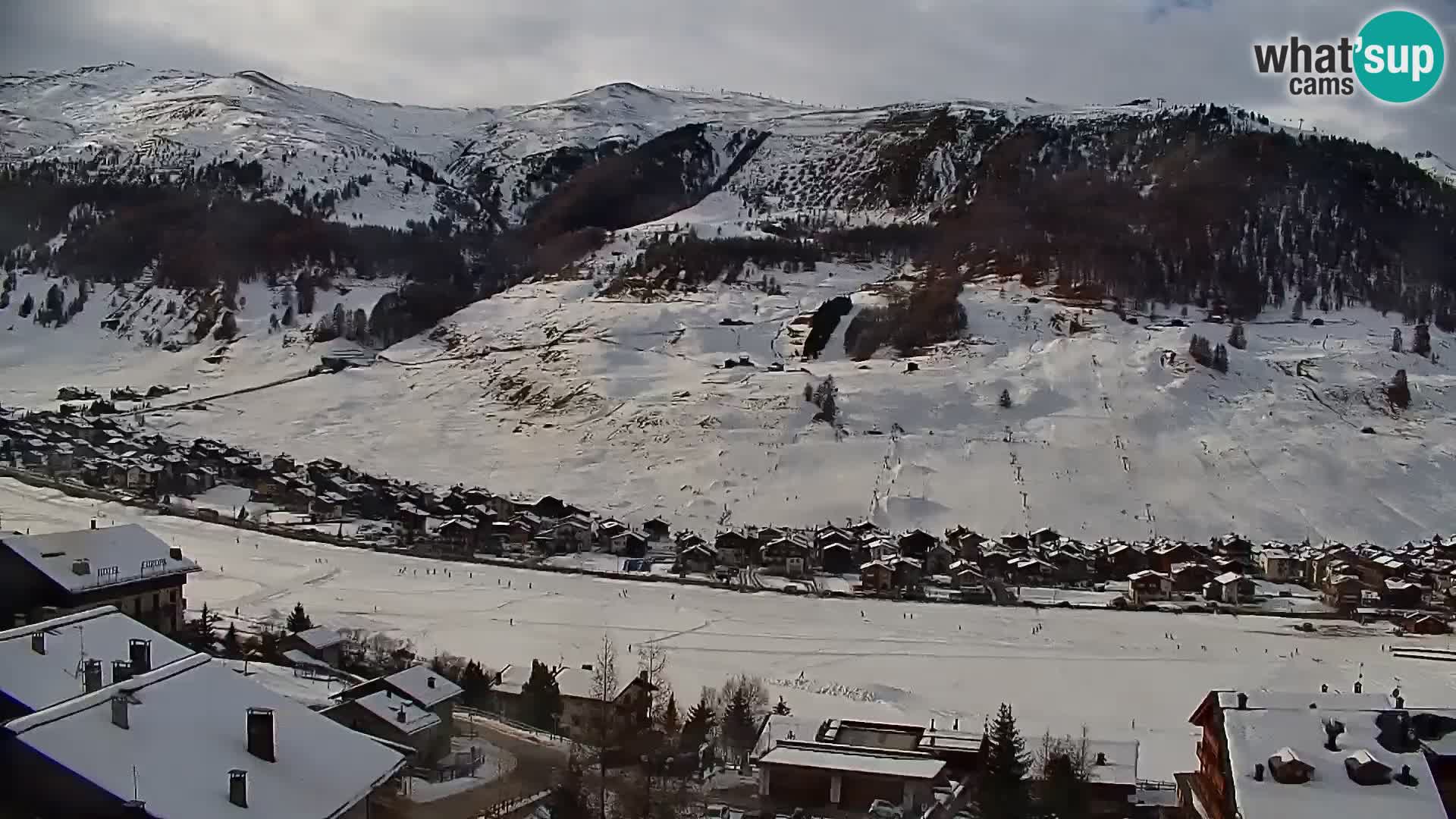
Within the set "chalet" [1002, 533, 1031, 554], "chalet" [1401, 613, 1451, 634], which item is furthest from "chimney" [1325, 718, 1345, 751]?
"chalet" [1002, 533, 1031, 554]

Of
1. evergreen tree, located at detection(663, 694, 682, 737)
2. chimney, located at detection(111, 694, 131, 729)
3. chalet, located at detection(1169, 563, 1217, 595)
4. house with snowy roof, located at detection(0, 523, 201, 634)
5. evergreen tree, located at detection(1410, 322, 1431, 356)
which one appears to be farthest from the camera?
evergreen tree, located at detection(1410, 322, 1431, 356)

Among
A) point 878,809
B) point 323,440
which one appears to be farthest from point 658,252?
point 878,809

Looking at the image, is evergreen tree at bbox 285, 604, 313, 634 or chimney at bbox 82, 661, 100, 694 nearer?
chimney at bbox 82, 661, 100, 694

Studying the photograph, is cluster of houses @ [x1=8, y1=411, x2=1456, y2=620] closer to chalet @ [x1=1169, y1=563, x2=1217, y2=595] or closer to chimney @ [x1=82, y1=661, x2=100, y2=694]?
chalet @ [x1=1169, y1=563, x2=1217, y2=595]

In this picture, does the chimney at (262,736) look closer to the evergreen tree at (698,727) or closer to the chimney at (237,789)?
the chimney at (237,789)

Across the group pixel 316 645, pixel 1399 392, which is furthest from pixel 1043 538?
pixel 316 645

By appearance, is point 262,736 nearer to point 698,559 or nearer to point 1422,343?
point 698,559

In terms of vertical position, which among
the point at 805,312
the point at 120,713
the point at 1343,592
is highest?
the point at 805,312
